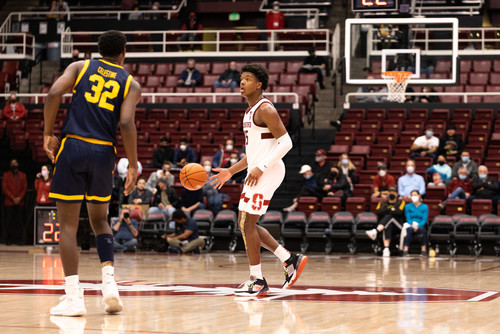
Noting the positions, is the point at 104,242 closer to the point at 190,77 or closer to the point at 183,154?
the point at 183,154

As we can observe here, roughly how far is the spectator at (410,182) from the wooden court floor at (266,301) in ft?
15.1

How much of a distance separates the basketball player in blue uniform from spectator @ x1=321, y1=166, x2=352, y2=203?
38.2 ft

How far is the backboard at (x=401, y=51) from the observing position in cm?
1705

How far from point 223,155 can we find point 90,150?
12.7 metres

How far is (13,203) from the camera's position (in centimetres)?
1883

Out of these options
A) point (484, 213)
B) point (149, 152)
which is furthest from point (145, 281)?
point (149, 152)

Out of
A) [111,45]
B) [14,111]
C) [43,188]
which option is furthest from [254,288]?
[14,111]

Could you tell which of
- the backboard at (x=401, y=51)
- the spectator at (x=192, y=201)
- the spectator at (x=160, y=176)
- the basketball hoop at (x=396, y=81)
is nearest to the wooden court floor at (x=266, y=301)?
the spectator at (x=192, y=201)

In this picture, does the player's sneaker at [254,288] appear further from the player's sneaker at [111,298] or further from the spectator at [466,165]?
the spectator at [466,165]

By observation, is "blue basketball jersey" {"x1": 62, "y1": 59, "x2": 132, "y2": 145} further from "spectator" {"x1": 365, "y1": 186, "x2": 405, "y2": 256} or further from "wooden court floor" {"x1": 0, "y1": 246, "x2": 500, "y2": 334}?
"spectator" {"x1": 365, "y1": 186, "x2": 405, "y2": 256}

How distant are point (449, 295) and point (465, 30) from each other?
1897 cm

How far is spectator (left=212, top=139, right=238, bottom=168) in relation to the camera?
18750 millimetres

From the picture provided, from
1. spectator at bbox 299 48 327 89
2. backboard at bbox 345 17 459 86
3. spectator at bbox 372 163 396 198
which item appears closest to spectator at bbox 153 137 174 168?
backboard at bbox 345 17 459 86

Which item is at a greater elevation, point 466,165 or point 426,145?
point 426,145
